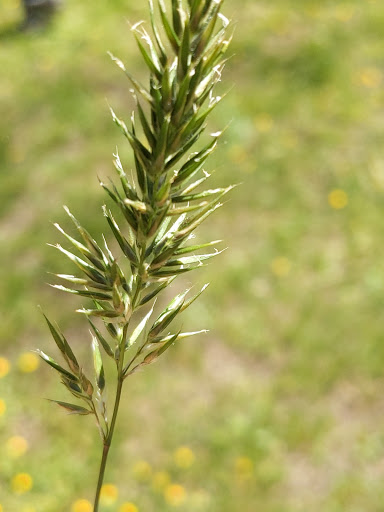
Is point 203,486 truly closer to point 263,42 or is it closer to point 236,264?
point 236,264

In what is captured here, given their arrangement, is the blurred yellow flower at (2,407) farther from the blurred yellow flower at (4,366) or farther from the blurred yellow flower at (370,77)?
the blurred yellow flower at (370,77)

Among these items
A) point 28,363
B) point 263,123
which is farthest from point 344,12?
point 28,363

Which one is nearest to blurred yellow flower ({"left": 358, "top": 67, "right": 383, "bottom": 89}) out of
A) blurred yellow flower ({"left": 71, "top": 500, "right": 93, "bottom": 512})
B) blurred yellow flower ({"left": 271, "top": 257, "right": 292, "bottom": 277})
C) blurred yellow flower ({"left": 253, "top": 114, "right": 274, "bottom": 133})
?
blurred yellow flower ({"left": 253, "top": 114, "right": 274, "bottom": 133})

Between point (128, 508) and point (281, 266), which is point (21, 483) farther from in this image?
point (281, 266)

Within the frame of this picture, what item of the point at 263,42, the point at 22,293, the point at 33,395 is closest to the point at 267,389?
the point at 33,395

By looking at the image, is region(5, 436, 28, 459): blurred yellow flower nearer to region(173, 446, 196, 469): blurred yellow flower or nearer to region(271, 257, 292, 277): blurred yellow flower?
region(173, 446, 196, 469): blurred yellow flower

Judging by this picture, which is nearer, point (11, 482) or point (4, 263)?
point (11, 482)
